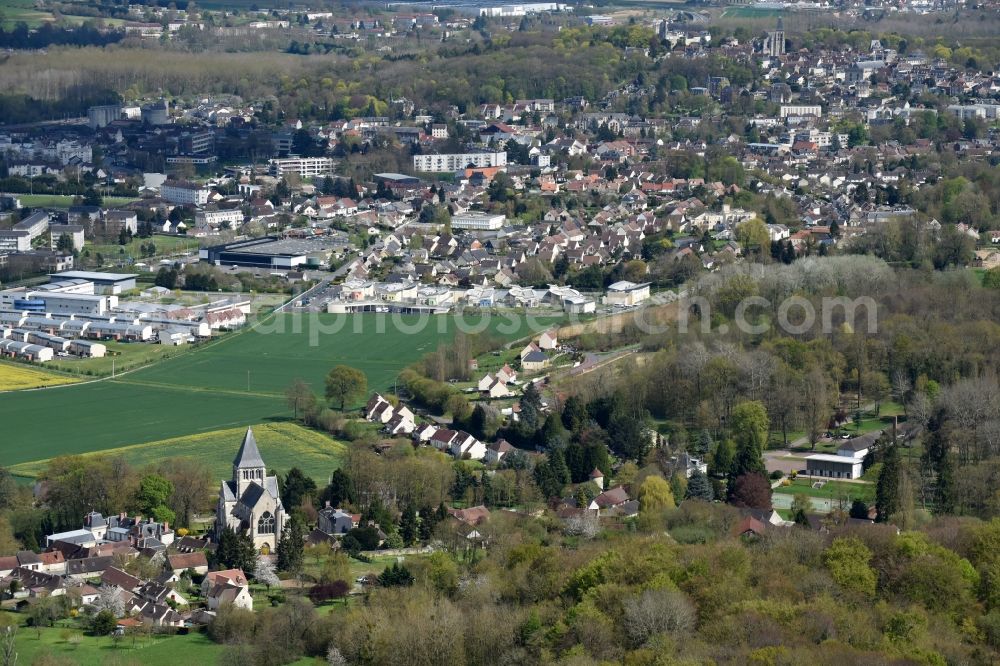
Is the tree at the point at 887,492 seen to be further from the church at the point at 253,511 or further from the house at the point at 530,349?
the house at the point at 530,349

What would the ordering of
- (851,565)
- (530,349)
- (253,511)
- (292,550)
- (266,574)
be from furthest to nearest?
(530,349), (253,511), (292,550), (266,574), (851,565)

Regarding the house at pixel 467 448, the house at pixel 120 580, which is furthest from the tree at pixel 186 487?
the house at pixel 467 448

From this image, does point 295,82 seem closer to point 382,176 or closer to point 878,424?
point 382,176

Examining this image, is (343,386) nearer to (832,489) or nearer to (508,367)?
(508,367)

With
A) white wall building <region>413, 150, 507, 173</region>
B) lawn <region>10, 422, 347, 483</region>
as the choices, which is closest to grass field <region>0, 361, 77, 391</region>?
lawn <region>10, 422, 347, 483</region>

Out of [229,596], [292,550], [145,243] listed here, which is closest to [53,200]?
[145,243]

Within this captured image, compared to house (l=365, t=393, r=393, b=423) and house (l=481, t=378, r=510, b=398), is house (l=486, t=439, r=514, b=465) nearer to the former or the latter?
house (l=365, t=393, r=393, b=423)
